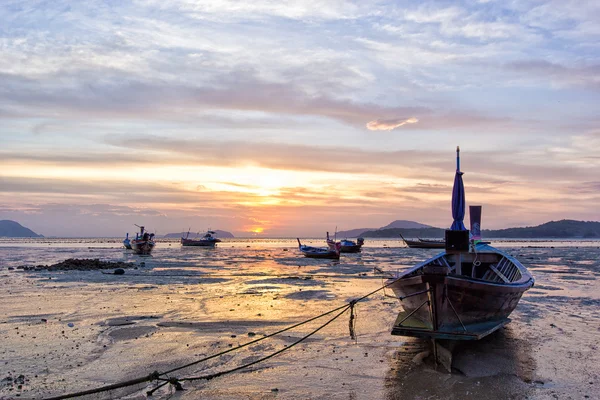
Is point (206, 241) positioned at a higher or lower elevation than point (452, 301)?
lower

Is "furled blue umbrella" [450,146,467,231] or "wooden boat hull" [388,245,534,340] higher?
"furled blue umbrella" [450,146,467,231]

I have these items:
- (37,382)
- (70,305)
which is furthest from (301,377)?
(70,305)

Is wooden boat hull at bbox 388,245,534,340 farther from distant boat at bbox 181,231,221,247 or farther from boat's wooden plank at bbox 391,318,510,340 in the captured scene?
distant boat at bbox 181,231,221,247

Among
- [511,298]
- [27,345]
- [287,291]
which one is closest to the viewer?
[27,345]

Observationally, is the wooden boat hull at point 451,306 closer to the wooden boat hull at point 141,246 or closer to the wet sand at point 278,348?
the wet sand at point 278,348

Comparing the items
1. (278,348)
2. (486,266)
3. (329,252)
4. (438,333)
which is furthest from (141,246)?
(438,333)

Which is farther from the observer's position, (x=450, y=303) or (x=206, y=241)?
(x=206, y=241)

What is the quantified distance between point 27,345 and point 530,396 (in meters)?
11.0

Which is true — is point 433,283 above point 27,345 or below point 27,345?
above

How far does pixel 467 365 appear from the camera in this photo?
33.2 feet

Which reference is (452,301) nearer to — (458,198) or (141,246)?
(458,198)

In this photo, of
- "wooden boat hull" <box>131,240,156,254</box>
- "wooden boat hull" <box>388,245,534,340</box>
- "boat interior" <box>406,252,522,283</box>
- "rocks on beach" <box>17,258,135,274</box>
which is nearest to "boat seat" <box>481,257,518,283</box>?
"boat interior" <box>406,252,522,283</box>

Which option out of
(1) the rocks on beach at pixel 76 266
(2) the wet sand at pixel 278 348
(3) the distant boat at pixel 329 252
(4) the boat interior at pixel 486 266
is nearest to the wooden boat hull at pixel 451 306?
(2) the wet sand at pixel 278 348

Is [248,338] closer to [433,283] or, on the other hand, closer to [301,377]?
[301,377]
